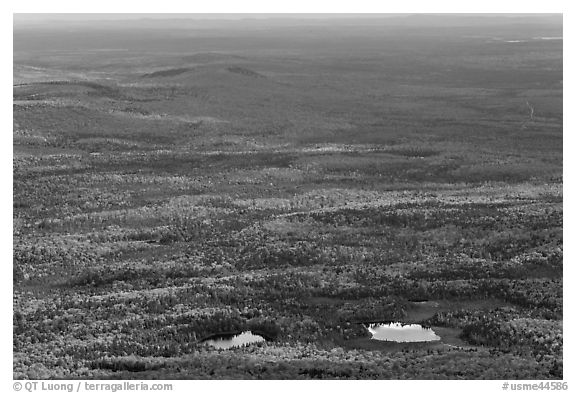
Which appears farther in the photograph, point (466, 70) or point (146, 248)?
point (466, 70)

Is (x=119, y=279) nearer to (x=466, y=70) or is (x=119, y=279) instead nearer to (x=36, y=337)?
(x=36, y=337)

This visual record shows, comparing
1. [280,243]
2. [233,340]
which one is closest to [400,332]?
[233,340]

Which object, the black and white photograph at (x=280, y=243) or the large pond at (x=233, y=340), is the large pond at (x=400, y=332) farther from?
the large pond at (x=233, y=340)

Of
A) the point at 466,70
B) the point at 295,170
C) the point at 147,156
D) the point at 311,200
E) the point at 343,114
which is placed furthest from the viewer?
the point at 466,70

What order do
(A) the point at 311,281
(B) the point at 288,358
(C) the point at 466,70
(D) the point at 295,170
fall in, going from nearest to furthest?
(B) the point at 288,358
(A) the point at 311,281
(D) the point at 295,170
(C) the point at 466,70

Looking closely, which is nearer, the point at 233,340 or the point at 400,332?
the point at 233,340

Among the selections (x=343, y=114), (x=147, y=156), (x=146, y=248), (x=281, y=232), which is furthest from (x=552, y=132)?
(x=146, y=248)

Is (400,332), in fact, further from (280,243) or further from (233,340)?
(280,243)
